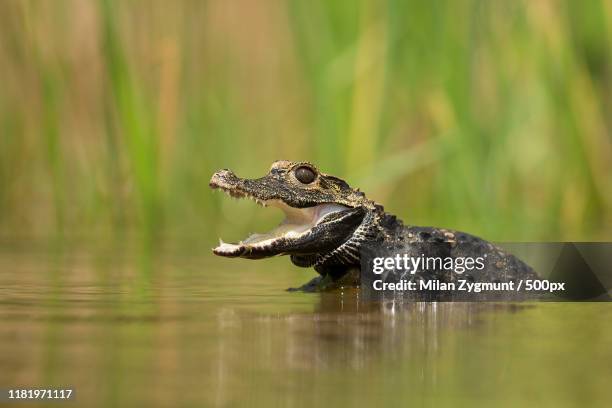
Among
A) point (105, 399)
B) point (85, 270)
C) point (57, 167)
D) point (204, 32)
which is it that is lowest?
point (105, 399)

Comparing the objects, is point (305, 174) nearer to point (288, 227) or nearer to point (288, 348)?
point (288, 227)

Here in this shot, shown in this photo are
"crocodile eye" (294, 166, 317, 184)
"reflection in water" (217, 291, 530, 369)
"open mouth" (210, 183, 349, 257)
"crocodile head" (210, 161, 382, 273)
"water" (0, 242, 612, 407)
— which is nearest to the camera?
"water" (0, 242, 612, 407)

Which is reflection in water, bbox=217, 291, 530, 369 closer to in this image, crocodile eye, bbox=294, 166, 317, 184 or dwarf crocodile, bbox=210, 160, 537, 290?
dwarf crocodile, bbox=210, 160, 537, 290

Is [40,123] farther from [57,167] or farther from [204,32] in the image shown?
[204,32]

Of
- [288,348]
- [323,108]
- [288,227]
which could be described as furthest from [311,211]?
[323,108]

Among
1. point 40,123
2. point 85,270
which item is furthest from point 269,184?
point 40,123

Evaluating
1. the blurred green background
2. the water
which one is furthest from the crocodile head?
the blurred green background

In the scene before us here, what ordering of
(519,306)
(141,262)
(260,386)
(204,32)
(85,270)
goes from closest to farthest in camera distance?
(260,386) < (519,306) < (85,270) < (141,262) < (204,32)
